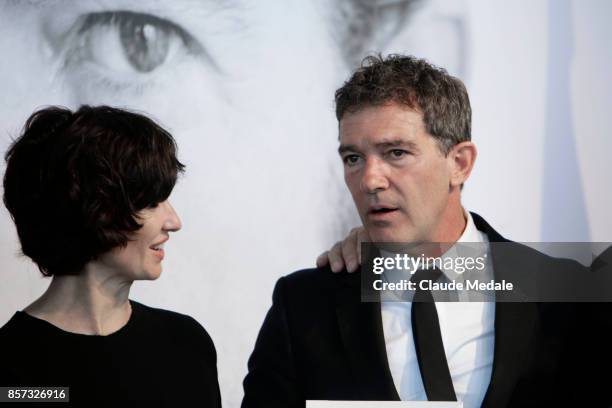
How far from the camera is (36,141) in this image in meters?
1.62

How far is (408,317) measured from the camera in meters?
1.83

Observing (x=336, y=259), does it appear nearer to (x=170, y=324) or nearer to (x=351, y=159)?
(x=351, y=159)

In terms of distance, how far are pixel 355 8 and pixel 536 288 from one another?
106cm

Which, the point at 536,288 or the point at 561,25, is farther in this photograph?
the point at 561,25

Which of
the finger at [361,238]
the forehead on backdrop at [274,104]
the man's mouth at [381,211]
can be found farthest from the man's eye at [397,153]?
the forehead on backdrop at [274,104]

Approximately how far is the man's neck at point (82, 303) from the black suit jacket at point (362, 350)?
38 centimetres

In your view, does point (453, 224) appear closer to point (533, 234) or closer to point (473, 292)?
point (473, 292)

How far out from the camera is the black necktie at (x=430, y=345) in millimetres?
1705

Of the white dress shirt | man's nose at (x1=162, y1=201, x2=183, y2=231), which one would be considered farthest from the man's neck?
the white dress shirt

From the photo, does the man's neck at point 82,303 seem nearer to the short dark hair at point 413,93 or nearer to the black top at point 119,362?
the black top at point 119,362

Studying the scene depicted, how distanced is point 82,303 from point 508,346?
90cm

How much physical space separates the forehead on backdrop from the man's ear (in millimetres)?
521

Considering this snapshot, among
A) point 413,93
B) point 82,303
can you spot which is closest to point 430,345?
point 413,93

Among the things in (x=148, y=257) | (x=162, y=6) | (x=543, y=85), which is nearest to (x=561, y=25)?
(x=543, y=85)
